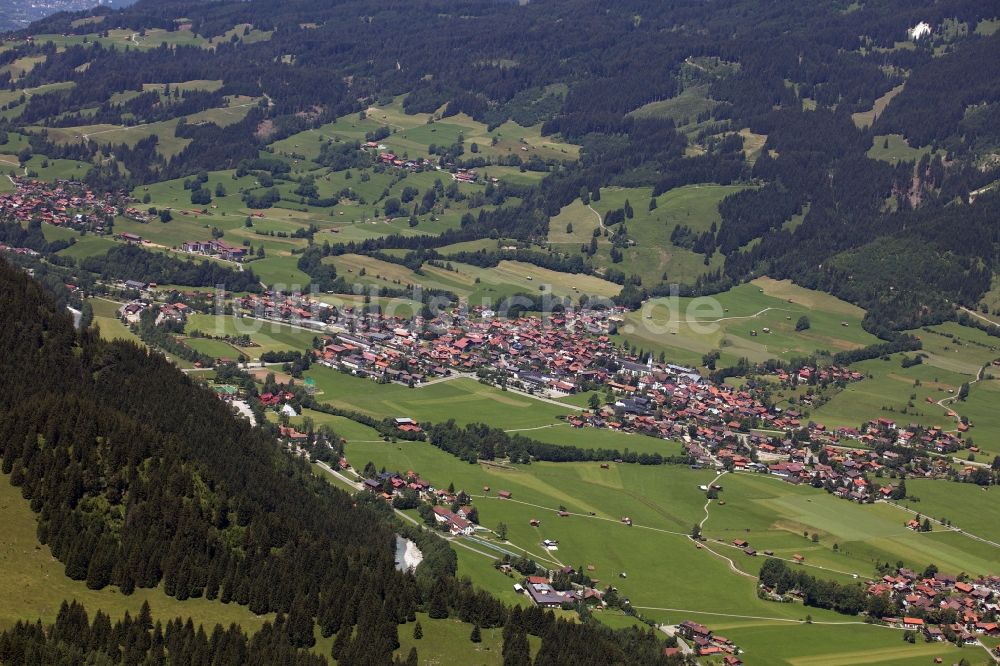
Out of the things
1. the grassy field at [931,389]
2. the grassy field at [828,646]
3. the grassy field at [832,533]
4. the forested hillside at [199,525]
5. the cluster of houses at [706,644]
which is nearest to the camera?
the forested hillside at [199,525]

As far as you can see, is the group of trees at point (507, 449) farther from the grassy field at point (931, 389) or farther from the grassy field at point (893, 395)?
the grassy field at point (931, 389)

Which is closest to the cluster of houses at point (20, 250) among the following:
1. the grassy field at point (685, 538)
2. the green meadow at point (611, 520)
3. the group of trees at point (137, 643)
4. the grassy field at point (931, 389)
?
the green meadow at point (611, 520)

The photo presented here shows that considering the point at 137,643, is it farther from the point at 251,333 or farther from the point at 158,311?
the point at 158,311

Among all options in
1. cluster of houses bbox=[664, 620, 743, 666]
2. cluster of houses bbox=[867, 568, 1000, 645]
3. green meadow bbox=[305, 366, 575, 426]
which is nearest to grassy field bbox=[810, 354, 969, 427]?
green meadow bbox=[305, 366, 575, 426]

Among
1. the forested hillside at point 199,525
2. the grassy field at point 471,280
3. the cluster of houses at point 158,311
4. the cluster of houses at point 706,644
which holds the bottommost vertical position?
the cluster of houses at point 706,644

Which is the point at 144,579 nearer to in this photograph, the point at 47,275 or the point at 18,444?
the point at 18,444

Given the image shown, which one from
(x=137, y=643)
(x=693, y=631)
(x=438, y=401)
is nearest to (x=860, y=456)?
(x=438, y=401)
